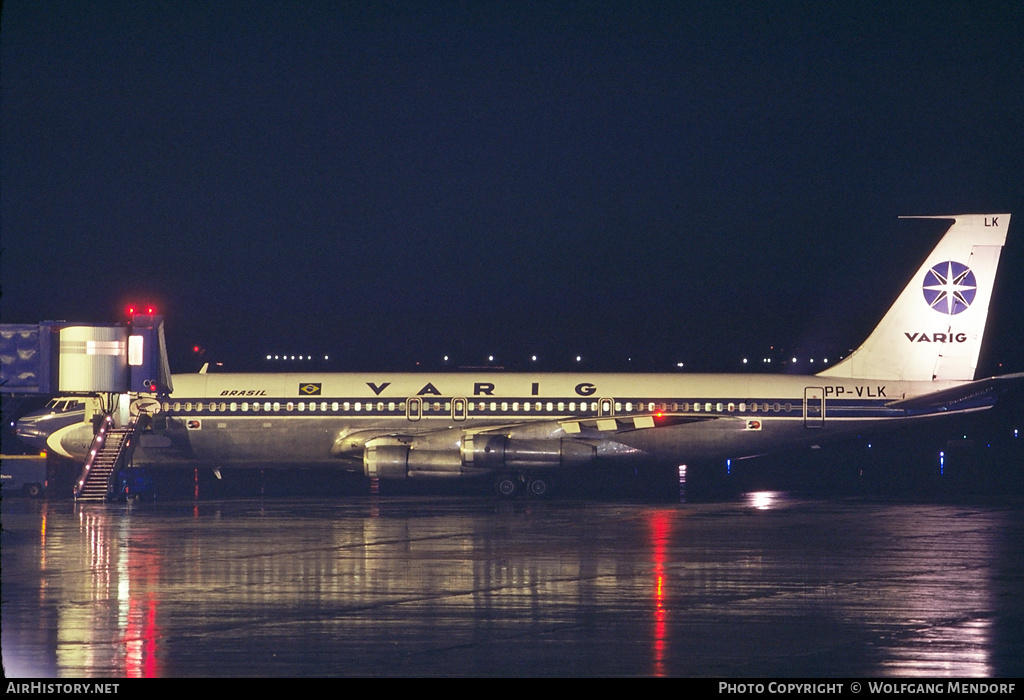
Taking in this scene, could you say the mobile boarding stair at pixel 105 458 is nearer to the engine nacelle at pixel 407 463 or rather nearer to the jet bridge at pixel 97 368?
the jet bridge at pixel 97 368

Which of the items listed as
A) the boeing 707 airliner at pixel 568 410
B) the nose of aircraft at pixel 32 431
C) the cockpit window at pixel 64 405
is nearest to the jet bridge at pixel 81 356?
the boeing 707 airliner at pixel 568 410

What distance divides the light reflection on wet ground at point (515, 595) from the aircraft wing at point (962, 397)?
7.36 metres

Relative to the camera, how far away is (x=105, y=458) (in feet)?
129

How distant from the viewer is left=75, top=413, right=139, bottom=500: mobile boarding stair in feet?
124

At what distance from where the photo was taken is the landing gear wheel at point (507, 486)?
3931 cm

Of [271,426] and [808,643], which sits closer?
[808,643]

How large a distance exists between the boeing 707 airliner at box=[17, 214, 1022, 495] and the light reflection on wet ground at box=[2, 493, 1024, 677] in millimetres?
8278

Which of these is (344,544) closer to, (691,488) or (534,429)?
(534,429)

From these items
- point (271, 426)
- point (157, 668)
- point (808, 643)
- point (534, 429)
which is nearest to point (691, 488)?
point (534, 429)

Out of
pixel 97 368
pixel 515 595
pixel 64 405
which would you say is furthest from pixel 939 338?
pixel 64 405

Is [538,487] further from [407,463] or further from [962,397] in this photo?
[962,397]
